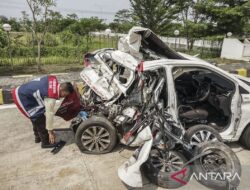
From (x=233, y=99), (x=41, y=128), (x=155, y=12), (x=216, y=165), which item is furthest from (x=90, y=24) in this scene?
(x=216, y=165)

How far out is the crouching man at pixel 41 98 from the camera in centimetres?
418

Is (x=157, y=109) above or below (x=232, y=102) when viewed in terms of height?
below

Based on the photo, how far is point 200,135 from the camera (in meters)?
4.11

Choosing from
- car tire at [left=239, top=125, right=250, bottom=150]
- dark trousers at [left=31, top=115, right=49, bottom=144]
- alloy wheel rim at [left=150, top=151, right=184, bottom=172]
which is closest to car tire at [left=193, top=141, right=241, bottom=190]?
alloy wheel rim at [left=150, top=151, right=184, bottom=172]

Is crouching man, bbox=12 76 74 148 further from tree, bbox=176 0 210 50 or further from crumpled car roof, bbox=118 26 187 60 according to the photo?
tree, bbox=176 0 210 50

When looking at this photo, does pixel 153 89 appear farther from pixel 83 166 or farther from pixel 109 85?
pixel 83 166

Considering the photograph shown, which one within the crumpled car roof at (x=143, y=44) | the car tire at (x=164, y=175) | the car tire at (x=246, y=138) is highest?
the crumpled car roof at (x=143, y=44)

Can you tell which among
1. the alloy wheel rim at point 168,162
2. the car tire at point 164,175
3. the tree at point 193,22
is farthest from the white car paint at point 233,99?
the tree at point 193,22

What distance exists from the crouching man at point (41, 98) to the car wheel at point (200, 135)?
7.10 feet

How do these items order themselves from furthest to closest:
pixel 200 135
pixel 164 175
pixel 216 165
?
pixel 200 135 < pixel 216 165 < pixel 164 175

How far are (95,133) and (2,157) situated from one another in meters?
1.66

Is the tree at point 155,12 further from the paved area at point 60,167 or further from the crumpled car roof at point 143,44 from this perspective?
the paved area at point 60,167

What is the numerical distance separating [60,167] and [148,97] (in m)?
1.82

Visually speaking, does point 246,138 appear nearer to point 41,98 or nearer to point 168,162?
point 168,162
